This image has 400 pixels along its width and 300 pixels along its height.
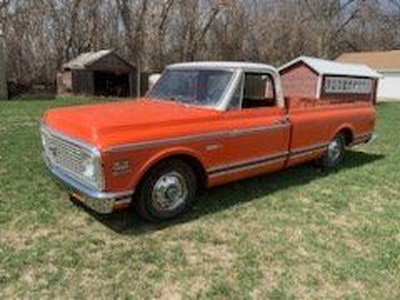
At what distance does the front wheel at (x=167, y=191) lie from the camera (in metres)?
5.75

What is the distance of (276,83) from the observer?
7488 millimetres

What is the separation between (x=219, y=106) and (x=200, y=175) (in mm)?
909

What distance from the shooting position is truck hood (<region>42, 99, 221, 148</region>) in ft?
17.6

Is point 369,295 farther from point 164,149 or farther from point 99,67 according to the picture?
point 99,67

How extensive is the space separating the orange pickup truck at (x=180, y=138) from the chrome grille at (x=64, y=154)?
11 mm

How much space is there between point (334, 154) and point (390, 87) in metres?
37.2

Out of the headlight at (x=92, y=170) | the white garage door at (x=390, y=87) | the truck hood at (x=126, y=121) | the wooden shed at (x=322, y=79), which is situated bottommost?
the white garage door at (x=390, y=87)

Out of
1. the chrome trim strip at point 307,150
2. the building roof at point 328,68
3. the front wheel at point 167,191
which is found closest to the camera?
the front wheel at point 167,191

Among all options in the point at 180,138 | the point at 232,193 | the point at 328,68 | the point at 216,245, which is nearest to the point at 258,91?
the point at 232,193

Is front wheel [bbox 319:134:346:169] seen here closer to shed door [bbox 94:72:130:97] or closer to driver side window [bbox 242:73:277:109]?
driver side window [bbox 242:73:277:109]

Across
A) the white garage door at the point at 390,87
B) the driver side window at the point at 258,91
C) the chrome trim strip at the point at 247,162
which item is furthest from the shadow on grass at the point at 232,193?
the white garage door at the point at 390,87

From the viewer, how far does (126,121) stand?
223 inches

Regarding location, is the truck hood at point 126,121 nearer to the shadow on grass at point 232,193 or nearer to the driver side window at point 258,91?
the driver side window at point 258,91

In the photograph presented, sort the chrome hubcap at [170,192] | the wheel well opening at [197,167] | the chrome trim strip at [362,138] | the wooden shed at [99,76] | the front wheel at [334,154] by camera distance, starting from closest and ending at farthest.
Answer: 1. the chrome hubcap at [170,192]
2. the wheel well opening at [197,167]
3. the front wheel at [334,154]
4. the chrome trim strip at [362,138]
5. the wooden shed at [99,76]
